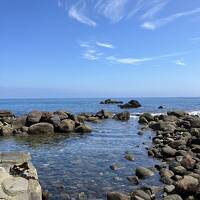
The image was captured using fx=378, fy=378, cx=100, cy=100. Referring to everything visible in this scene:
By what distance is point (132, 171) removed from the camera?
62.2 ft

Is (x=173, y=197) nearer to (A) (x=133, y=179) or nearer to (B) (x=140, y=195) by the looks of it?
(B) (x=140, y=195)

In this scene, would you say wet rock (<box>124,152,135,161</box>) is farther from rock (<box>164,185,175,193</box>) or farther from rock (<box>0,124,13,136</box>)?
rock (<box>0,124,13,136</box>)

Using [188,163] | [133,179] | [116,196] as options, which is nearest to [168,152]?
[188,163]

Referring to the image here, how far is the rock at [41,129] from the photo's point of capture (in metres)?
35.1

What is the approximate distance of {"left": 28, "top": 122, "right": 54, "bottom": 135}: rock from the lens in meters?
35.1

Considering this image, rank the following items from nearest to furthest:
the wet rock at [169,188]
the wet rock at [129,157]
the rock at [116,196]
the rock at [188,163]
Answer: the rock at [116,196]
the wet rock at [169,188]
the rock at [188,163]
the wet rock at [129,157]

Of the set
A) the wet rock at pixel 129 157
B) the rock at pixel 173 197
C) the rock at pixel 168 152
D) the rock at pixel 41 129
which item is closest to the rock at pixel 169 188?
the rock at pixel 173 197

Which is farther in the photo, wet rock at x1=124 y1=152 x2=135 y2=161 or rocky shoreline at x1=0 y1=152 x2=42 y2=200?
wet rock at x1=124 y1=152 x2=135 y2=161

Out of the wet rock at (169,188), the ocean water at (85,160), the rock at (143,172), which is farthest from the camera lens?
the rock at (143,172)

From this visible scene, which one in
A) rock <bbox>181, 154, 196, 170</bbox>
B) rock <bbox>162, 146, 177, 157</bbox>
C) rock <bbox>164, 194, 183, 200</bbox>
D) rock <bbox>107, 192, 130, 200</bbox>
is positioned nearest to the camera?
rock <bbox>164, 194, 183, 200</bbox>

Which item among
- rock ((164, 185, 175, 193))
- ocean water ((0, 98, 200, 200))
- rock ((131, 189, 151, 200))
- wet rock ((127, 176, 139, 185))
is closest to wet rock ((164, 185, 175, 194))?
rock ((164, 185, 175, 193))

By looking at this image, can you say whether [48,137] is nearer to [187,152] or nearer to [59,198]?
[187,152]

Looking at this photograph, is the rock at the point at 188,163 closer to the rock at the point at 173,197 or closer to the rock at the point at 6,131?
the rock at the point at 173,197

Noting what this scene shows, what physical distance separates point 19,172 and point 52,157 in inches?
376
